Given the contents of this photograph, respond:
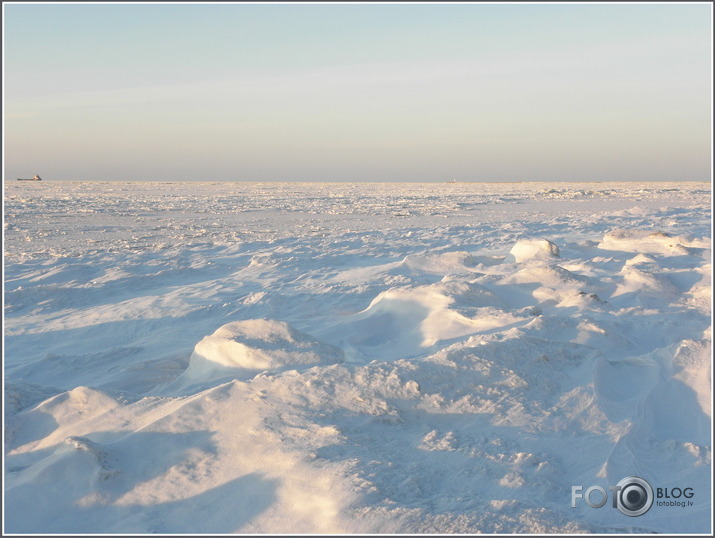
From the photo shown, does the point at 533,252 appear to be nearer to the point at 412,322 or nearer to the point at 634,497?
the point at 412,322

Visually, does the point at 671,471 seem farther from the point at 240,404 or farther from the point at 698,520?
the point at 240,404

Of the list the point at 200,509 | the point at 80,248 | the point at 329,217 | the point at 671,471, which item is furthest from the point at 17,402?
the point at 329,217

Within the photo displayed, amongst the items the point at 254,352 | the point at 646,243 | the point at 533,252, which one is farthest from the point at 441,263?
the point at 254,352

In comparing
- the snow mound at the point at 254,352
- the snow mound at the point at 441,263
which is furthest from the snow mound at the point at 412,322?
the snow mound at the point at 441,263

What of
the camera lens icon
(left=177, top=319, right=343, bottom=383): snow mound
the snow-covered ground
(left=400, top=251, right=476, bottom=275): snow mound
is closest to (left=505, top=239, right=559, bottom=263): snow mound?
(left=400, top=251, right=476, bottom=275): snow mound

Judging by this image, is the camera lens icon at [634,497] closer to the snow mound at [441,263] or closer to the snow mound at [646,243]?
the snow mound at [441,263]
